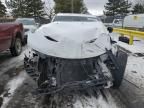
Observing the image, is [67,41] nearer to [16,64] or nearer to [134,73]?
[134,73]

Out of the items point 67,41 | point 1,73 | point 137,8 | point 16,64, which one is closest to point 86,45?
point 67,41

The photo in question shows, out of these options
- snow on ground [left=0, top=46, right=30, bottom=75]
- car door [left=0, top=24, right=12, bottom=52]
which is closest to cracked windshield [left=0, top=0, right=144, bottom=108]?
snow on ground [left=0, top=46, right=30, bottom=75]

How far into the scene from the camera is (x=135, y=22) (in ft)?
85.7

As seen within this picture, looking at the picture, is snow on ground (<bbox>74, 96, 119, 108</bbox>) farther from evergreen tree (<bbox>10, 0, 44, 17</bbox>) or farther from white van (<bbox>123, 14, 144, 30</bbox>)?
evergreen tree (<bbox>10, 0, 44, 17</bbox>)

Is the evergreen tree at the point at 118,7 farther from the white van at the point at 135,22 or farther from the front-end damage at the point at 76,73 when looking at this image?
the front-end damage at the point at 76,73

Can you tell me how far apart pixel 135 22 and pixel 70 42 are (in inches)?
882

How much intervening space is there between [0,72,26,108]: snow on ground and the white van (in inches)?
752

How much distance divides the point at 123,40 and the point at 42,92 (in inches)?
412

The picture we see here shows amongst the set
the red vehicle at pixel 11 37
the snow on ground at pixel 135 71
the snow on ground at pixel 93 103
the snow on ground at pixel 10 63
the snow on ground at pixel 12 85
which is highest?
the red vehicle at pixel 11 37

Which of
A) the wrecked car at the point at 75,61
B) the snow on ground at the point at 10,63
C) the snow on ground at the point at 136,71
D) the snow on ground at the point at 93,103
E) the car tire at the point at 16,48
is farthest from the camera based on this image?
the car tire at the point at 16,48

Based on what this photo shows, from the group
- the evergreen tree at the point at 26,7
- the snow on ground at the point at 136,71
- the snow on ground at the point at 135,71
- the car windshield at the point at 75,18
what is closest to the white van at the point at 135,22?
the snow on ground at the point at 135,71

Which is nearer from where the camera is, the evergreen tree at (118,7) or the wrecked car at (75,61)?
the wrecked car at (75,61)

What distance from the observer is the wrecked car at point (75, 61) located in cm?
473

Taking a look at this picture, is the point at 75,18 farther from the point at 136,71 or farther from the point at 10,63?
the point at 136,71
